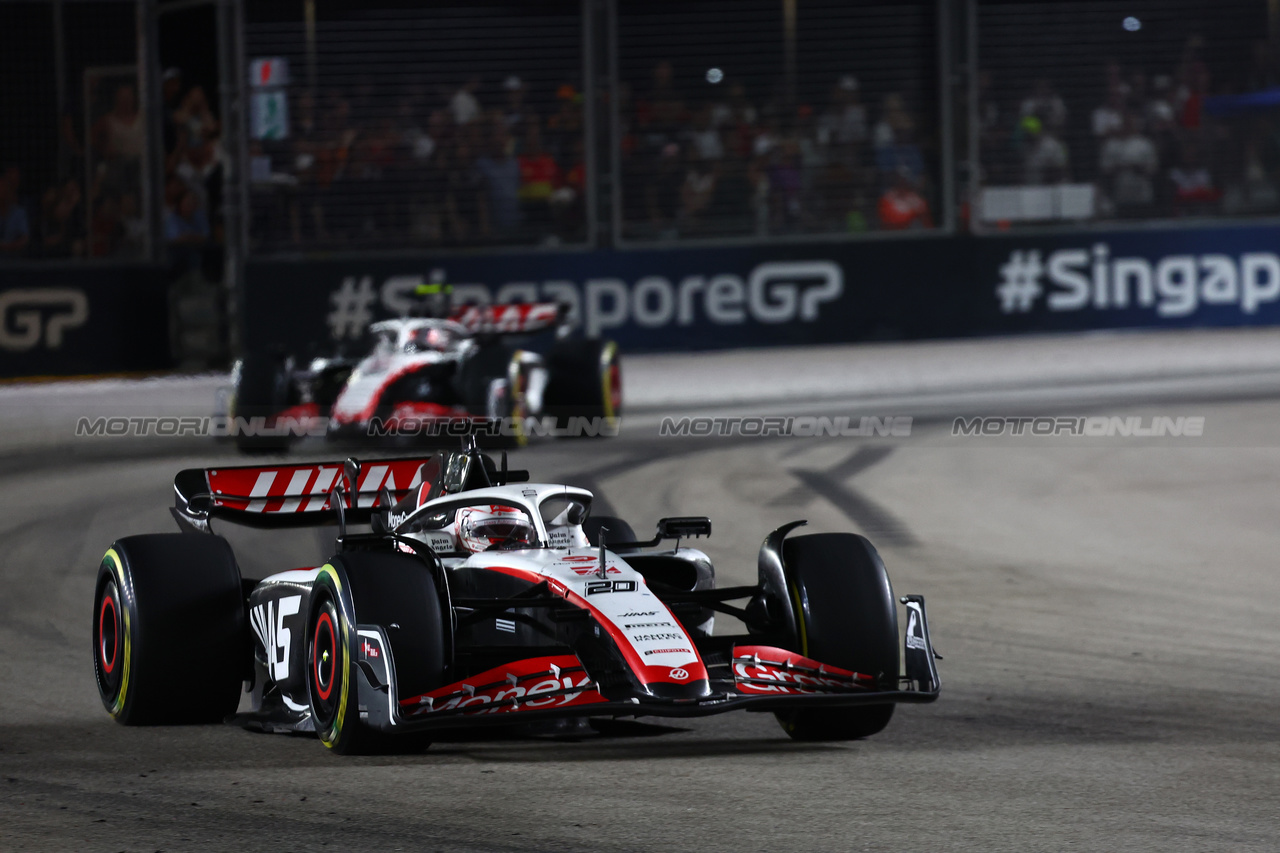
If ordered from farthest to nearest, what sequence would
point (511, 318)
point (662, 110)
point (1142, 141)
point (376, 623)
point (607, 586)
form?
1. point (1142, 141)
2. point (662, 110)
3. point (511, 318)
4. point (607, 586)
5. point (376, 623)

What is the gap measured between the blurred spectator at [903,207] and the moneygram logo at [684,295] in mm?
909

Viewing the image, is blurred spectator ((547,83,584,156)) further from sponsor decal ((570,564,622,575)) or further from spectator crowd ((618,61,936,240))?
sponsor decal ((570,564,622,575))

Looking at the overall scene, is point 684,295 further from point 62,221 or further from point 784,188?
point 62,221

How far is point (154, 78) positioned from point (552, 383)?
7890mm

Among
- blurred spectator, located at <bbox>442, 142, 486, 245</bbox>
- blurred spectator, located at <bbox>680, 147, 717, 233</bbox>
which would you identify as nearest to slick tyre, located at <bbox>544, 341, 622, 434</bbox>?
blurred spectator, located at <bbox>442, 142, 486, 245</bbox>

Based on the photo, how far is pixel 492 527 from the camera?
6199 millimetres

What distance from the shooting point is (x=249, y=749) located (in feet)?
19.6

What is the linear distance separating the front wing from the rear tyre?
28.1 feet

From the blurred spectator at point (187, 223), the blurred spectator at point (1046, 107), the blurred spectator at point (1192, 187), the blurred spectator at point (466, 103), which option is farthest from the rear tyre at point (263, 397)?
the blurred spectator at point (1192, 187)

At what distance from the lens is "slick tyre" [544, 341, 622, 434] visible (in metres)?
14.4

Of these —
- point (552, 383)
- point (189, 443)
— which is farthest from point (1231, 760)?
point (189, 443)

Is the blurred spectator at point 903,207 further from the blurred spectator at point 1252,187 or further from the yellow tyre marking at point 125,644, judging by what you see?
the yellow tyre marking at point 125,644

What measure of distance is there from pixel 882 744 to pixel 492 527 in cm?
145

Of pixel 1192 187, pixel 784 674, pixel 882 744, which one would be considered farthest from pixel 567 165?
pixel 784 674
